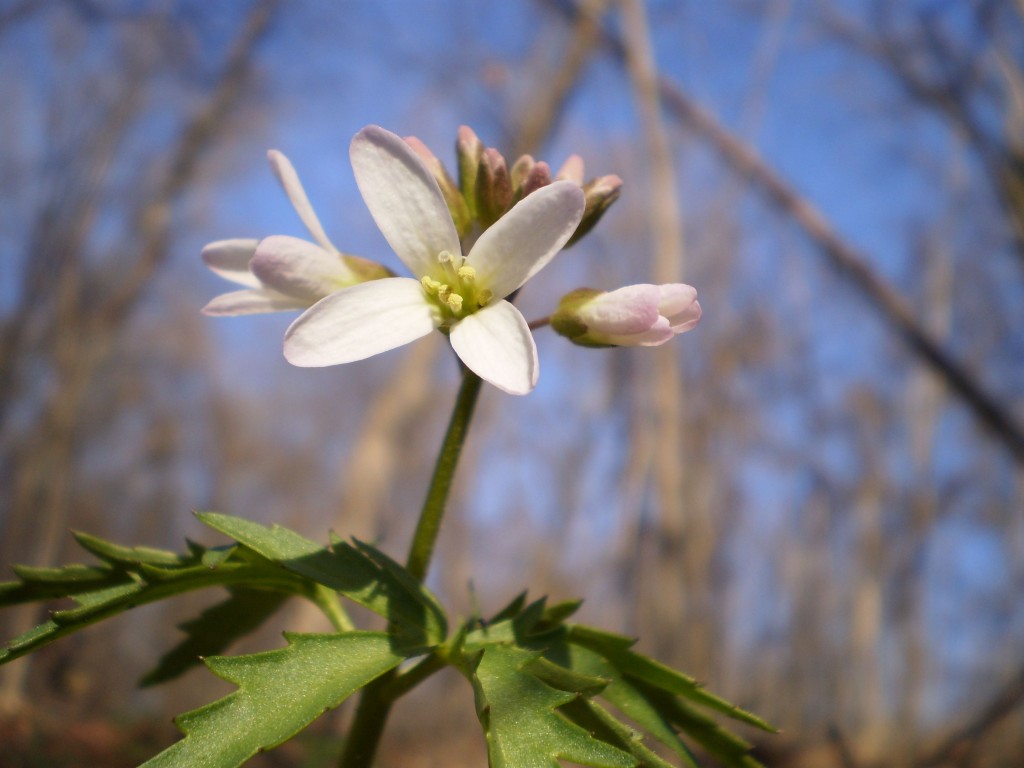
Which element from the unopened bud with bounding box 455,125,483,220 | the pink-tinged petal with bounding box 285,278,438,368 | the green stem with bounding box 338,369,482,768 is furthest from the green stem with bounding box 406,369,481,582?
the unopened bud with bounding box 455,125,483,220

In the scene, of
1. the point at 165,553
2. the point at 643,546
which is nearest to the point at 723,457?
the point at 643,546

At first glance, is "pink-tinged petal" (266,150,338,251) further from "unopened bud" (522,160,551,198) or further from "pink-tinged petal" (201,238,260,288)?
"unopened bud" (522,160,551,198)

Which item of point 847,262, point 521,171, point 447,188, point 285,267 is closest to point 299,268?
point 285,267

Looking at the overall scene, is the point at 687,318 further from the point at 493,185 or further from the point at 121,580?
the point at 121,580

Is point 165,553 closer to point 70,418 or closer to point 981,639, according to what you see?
point 70,418

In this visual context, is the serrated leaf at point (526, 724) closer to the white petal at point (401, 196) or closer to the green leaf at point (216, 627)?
the green leaf at point (216, 627)
